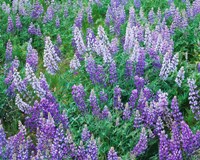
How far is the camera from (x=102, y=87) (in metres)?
5.55

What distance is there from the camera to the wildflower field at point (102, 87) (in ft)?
14.3

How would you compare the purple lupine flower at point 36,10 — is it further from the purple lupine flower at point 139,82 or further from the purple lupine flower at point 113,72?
the purple lupine flower at point 139,82

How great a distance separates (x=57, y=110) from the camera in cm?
491

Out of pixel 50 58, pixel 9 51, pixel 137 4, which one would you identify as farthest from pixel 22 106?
pixel 137 4

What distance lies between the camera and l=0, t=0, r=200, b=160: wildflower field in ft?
14.3

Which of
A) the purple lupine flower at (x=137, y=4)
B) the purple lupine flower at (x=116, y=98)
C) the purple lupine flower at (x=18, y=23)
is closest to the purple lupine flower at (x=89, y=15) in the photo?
the purple lupine flower at (x=137, y=4)

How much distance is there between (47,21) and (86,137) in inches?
148

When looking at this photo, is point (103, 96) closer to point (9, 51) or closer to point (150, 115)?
point (150, 115)

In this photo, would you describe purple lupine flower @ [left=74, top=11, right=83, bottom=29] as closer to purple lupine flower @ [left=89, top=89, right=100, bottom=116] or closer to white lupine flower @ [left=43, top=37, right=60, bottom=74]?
white lupine flower @ [left=43, top=37, right=60, bottom=74]

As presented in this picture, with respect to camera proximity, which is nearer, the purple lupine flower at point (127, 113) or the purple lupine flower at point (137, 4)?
the purple lupine flower at point (127, 113)

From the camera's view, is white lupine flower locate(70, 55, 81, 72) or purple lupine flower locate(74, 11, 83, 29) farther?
purple lupine flower locate(74, 11, 83, 29)

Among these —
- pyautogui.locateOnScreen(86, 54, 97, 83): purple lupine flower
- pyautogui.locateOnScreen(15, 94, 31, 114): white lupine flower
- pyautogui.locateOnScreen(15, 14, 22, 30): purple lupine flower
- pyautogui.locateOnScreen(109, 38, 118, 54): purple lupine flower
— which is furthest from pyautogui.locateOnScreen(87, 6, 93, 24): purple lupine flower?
pyautogui.locateOnScreen(15, 94, 31, 114): white lupine flower

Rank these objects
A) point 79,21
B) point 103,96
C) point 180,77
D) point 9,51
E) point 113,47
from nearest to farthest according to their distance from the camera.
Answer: point 103,96, point 180,77, point 113,47, point 9,51, point 79,21

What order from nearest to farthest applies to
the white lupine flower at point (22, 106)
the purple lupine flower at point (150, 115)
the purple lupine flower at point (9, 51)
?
the purple lupine flower at point (150, 115)
the white lupine flower at point (22, 106)
the purple lupine flower at point (9, 51)
